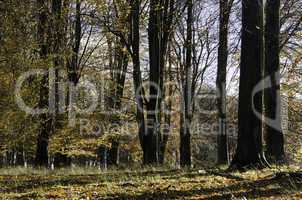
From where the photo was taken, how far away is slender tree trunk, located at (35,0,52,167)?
59.7ft

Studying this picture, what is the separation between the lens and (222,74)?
2250 cm

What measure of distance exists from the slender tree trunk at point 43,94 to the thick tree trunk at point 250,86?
8.03 metres

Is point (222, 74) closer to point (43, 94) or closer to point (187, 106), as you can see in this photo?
point (187, 106)

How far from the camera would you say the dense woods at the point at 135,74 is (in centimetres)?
1301

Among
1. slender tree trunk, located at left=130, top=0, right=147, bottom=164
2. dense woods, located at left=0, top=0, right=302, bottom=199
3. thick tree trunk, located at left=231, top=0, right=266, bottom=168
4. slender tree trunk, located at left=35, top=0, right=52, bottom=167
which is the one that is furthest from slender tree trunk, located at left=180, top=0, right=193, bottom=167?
thick tree trunk, located at left=231, top=0, right=266, bottom=168

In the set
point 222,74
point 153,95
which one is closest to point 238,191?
point 153,95

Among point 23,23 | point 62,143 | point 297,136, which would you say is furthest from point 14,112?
point 297,136

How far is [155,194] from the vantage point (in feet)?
28.0

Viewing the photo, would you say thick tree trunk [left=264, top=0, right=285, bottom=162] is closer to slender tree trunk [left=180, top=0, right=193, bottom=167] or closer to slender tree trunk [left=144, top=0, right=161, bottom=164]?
slender tree trunk [left=144, top=0, right=161, bottom=164]

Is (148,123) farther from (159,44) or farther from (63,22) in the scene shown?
(63,22)

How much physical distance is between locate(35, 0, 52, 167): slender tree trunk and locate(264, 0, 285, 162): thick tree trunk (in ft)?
26.7

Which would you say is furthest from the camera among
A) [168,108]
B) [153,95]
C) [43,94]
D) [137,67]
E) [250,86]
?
[168,108]

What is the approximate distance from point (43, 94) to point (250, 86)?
8665 mm

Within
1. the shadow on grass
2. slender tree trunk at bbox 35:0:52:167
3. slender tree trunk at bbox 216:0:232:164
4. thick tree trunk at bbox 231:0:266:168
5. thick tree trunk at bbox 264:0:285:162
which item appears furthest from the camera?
slender tree trunk at bbox 216:0:232:164
